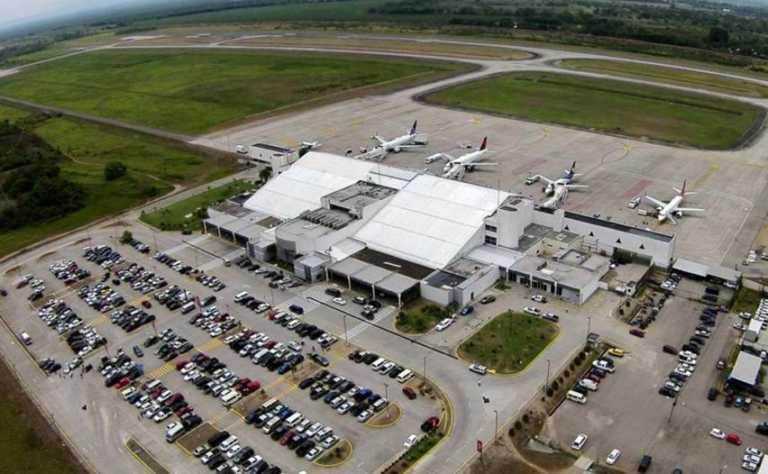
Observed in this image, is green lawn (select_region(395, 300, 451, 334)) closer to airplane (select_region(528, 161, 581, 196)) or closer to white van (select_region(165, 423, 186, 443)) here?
white van (select_region(165, 423, 186, 443))

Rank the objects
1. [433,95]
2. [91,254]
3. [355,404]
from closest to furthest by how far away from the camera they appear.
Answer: [355,404] < [91,254] < [433,95]

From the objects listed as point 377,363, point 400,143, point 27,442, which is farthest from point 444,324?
point 400,143

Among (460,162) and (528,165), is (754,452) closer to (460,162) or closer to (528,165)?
(460,162)

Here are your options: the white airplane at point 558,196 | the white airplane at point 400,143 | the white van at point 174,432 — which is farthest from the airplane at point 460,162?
the white van at point 174,432

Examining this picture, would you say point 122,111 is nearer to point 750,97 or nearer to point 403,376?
point 403,376

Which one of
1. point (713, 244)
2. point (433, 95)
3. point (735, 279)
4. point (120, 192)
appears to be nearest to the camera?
point (735, 279)

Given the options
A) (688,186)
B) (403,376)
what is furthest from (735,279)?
(403,376)
